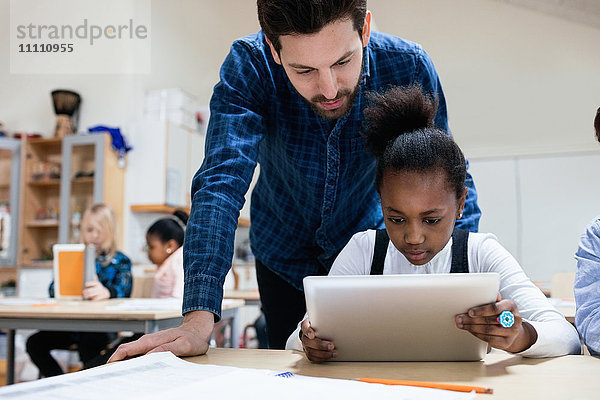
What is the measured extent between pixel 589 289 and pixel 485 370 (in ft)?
1.47

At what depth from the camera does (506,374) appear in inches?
28.8

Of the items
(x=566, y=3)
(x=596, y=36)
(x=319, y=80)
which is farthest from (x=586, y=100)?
(x=319, y=80)

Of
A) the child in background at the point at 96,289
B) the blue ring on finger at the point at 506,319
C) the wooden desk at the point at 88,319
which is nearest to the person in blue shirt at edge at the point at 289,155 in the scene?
the blue ring on finger at the point at 506,319

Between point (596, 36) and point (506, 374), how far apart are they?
524 centimetres

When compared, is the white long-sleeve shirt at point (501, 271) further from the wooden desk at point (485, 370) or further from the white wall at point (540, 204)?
the white wall at point (540, 204)

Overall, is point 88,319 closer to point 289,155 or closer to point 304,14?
point 289,155

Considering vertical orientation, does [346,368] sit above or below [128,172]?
below

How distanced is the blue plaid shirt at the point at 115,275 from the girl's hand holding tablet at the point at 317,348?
241cm

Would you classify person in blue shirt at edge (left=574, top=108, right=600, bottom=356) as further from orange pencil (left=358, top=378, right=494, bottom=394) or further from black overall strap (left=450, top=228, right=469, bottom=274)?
orange pencil (left=358, top=378, right=494, bottom=394)

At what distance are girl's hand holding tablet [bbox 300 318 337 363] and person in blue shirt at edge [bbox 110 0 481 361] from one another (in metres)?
0.17

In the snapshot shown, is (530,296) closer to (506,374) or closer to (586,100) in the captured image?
(506,374)

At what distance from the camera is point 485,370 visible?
0.76 metres

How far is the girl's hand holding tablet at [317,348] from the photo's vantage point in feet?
2.71

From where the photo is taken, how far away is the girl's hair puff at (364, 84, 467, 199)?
3.70ft
